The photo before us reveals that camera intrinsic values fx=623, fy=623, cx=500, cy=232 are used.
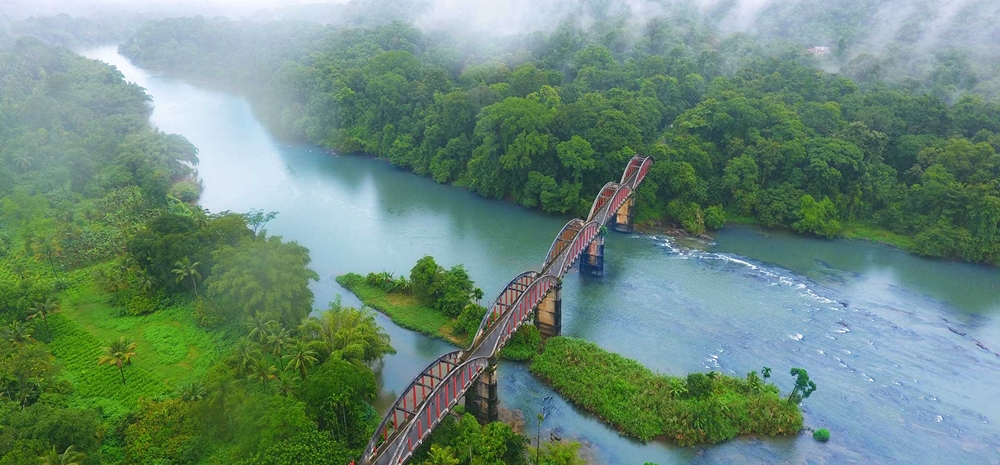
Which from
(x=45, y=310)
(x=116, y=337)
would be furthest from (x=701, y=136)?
(x=45, y=310)

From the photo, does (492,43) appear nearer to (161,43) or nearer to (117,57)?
(161,43)

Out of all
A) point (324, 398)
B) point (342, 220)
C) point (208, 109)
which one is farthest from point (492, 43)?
point (324, 398)

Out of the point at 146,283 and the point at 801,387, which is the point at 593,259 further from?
the point at 146,283

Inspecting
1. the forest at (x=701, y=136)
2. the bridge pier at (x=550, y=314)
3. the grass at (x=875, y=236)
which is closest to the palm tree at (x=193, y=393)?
the bridge pier at (x=550, y=314)

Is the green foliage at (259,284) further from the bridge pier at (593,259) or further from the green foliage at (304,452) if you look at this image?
the bridge pier at (593,259)

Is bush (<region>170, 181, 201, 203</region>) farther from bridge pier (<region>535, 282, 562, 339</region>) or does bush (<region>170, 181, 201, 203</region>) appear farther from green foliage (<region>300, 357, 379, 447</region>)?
green foliage (<region>300, 357, 379, 447</region>)

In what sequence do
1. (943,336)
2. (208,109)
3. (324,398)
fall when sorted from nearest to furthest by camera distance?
(324,398) < (943,336) < (208,109)
